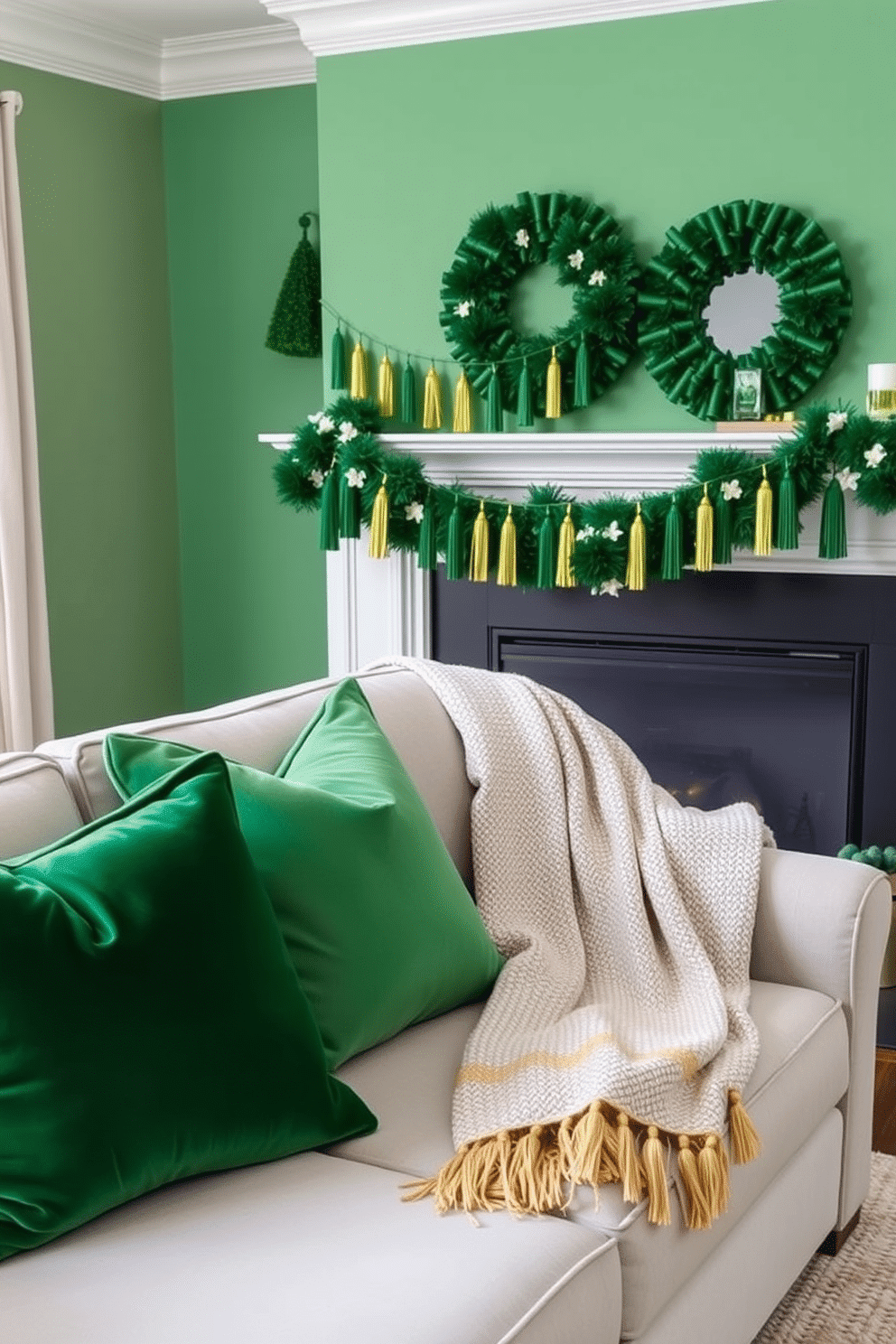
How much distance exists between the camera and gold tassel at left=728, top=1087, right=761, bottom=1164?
5.79 feet

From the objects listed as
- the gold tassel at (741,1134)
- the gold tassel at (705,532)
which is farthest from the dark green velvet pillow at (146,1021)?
the gold tassel at (705,532)

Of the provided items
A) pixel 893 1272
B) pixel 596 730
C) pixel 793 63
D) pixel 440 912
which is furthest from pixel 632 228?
pixel 893 1272

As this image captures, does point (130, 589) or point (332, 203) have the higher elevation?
point (332, 203)

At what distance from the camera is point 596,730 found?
2.47 m

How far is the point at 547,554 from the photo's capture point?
3.32 m

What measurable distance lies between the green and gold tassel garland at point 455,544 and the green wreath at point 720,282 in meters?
0.53

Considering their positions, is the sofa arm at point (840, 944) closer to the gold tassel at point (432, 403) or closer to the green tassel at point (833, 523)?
the green tassel at point (833, 523)

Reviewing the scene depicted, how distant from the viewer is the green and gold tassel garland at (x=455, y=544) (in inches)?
133

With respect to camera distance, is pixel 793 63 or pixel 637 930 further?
pixel 793 63

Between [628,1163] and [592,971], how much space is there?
626mm

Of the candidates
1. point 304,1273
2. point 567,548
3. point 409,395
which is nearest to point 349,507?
point 409,395

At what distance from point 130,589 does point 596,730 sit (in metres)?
2.20

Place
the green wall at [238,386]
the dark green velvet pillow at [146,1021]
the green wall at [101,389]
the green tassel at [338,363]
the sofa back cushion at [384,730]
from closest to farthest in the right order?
1. the dark green velvet pillow at [146,1021]
2. the sofa back cushion at [384,730]
3. the green tassel at [338,363]
4. the green wall at [101,389]
5. the green wall at [238,386]

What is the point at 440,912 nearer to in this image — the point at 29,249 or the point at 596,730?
the point at 596,730
